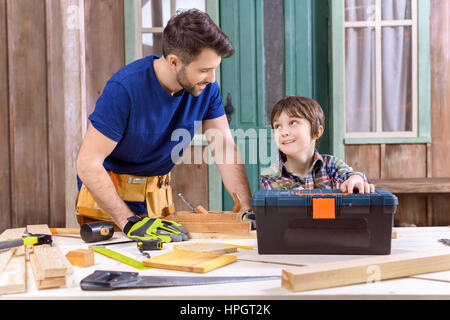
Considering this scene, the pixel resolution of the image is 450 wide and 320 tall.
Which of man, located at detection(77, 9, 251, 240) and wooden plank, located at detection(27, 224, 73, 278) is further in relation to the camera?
man, located at detection(77, 9, 251, 240)

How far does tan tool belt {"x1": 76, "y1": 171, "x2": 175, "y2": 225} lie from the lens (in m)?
1.89

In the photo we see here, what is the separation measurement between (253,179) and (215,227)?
2.05 metres

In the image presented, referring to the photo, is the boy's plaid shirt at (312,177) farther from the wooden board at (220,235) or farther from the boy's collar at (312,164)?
the wooden board at (220,235)

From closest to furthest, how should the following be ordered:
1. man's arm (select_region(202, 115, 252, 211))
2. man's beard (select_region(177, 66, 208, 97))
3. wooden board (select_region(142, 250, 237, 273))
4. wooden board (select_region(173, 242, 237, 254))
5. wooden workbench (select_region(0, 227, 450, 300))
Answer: wooden workbench (select_region(0, 227, 450, 300)) < wooden board (select_region(142, 250, 237, 273)) < wooden board (select_region(173, 242, 237, 254)) < man's beard (select_region(177, 66, 208, 97)) < man's arm (select_region(202, 115, 252, 211))

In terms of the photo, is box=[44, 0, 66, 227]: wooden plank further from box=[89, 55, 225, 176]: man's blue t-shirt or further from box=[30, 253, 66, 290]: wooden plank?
box=[30, 253, 66, 290]: wooden plank

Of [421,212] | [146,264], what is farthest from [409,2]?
[146,264]

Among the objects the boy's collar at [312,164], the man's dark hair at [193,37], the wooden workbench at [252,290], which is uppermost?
the man's dark hair at [193,37]

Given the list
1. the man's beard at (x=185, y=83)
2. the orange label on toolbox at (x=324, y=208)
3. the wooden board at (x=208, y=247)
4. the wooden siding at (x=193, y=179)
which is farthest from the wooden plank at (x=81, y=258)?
the wooden siding at (x=193, y=179)

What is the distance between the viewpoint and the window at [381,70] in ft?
11.1

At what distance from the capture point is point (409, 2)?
342 cm

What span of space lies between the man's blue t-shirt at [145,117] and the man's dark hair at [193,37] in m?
0.20

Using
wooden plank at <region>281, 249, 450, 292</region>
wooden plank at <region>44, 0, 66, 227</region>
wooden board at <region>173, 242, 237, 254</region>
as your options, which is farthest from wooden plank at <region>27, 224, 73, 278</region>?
wooden plank at <region>44, 0, 66, 227</region>

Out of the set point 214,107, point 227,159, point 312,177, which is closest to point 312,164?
point 312,177

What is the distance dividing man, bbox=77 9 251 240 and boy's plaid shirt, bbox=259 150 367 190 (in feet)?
0.51
